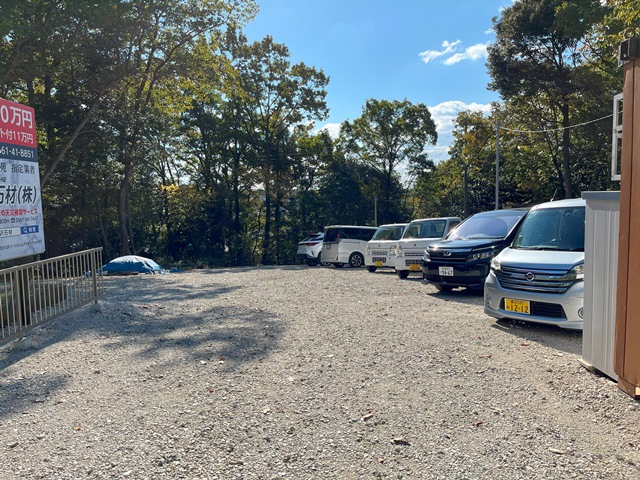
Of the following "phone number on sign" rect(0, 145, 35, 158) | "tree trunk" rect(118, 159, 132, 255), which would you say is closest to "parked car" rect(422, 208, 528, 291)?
"phone number on sign" rect(0, 145, 35, 158)

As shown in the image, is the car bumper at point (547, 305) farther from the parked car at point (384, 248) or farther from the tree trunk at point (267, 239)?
the tree trunk at point (267, 239)

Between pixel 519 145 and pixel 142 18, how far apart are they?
22085mm

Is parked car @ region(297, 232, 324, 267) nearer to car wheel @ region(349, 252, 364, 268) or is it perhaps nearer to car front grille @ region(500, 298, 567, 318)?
car wheel @ region(349, 252, 364, 268)

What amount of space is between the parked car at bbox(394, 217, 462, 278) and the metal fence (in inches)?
305

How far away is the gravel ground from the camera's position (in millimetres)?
2887

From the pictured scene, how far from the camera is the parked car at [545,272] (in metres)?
5.59

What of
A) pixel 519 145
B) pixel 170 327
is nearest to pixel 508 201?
pixel 519 145

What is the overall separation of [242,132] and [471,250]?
948 inches

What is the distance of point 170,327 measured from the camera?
691cm

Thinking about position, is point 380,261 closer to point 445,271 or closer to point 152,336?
point 445,271

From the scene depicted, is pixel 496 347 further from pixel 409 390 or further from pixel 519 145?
pixel 519 145

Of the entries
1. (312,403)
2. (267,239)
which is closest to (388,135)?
(267,239)

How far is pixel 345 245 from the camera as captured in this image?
18.3m

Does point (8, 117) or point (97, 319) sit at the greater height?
point (8, 117)
